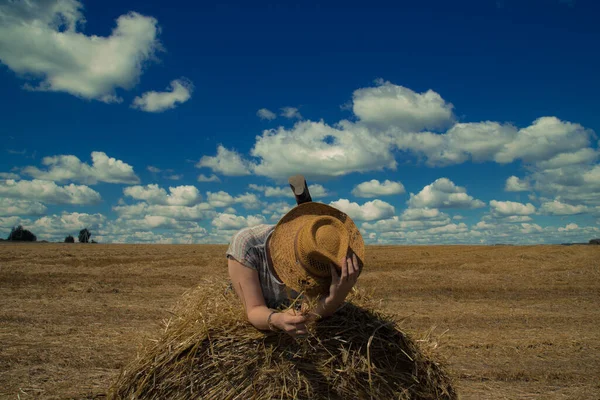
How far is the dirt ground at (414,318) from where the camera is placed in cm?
599

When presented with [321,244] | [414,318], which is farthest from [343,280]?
[414,318]

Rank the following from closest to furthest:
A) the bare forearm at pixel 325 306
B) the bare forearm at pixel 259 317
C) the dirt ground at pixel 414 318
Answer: the bare forearm at pixel 325 306 < the bare forearm at pixel 259 317 < the dirt ground at pixel 414 318

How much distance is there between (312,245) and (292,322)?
1.67ft

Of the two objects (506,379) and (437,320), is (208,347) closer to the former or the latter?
(506,379)

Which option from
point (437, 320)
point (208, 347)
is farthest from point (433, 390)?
point (437, 320)

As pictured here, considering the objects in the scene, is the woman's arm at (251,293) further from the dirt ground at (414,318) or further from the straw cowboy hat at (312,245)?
the dirt ground at (414,318)

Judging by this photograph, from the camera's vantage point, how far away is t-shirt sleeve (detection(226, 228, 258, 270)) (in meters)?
3.48

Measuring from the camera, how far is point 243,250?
11.5ft

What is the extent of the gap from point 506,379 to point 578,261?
57.0ft

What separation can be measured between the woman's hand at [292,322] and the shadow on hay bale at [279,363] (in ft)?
0.55

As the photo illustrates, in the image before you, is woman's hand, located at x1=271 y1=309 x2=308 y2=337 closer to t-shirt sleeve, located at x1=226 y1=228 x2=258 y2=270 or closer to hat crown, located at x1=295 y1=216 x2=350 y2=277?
hat crown, located at x1=295 y1=216 x2=350 y2=277

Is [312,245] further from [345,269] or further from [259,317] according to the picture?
[259,317]

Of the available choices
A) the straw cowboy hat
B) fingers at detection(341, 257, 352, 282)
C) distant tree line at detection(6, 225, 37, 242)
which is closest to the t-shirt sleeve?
the straw cowboy hat

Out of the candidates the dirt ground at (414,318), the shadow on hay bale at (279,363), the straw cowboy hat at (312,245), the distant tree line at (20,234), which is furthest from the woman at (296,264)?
the distant tree line at (20,234)
